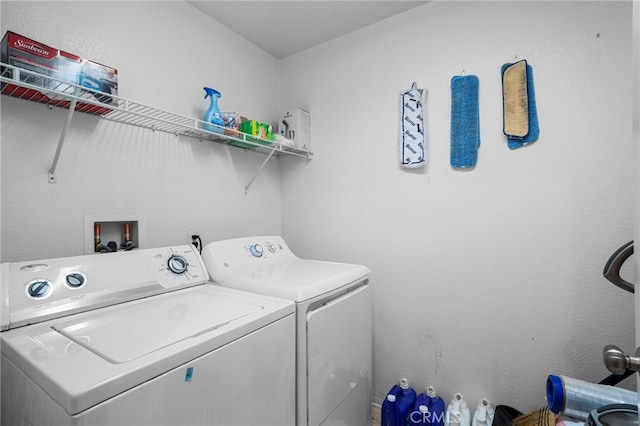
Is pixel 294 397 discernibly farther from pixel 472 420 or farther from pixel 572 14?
pixel 572 14

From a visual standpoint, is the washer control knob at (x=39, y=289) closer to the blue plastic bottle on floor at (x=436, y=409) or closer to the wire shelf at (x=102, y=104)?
the wire shelf at (x=102, y=104)

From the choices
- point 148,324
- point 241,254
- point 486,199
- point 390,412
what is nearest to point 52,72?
point 148,324

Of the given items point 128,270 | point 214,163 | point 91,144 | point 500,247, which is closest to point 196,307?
point 128,270

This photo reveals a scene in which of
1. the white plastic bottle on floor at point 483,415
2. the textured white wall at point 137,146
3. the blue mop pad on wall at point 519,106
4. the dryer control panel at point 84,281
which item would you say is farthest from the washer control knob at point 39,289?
the blue mop pad on wall at point 519,106

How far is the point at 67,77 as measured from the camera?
1.13 m

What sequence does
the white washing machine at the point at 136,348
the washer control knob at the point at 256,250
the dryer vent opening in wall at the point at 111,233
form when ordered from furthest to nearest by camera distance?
the washer control knob at the point at 256,250, the dryer vent opening in wall at the point at 111,233, the white washing machine at the point at 136,348

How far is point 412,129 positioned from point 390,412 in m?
1.69

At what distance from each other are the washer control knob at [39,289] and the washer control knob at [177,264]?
0.43 meters

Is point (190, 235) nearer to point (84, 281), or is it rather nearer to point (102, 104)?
point (84, 281)

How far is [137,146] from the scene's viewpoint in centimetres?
156

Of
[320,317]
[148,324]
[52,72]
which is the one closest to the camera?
[148,324]

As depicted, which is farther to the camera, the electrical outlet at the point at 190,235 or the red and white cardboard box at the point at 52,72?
the electrical outlet at the point at 190,235

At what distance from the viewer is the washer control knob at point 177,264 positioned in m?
1.41

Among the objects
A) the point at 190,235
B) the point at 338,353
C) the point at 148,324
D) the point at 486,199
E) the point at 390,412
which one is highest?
the point at 486,199
